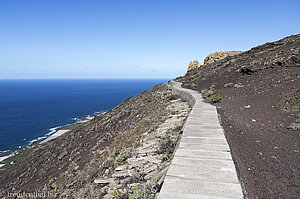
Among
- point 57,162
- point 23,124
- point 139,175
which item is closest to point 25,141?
point 23,124

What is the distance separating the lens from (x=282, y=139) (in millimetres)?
A: 6180

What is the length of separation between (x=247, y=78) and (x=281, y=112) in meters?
9.82

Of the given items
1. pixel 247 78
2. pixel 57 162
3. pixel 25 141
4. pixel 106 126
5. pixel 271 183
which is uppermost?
pixel 247 78

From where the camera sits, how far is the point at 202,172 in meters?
3.18

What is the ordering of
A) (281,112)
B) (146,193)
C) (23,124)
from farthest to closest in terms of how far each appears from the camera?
(23,124), (281,112), (146,193)

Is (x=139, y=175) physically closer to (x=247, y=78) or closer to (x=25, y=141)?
(x=247, y=78)

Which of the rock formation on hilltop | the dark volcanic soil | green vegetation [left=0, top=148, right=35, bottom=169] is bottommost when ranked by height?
green vegetation [left=0, top=148, right=35, bottom=169]

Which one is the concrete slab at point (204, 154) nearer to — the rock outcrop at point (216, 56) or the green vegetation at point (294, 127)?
the green vegetation at point (294, 127)

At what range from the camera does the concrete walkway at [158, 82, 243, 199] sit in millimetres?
2605

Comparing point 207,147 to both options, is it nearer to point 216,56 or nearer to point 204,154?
point 204,154

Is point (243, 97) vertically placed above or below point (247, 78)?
below

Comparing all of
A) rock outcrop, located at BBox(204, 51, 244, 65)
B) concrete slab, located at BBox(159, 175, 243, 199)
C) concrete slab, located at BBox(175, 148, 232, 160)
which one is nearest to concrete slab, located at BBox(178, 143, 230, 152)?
concrete slab, located at BBox(175, 148, 232, 160)

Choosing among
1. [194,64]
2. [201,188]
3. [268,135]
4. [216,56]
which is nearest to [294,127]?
[268,135]

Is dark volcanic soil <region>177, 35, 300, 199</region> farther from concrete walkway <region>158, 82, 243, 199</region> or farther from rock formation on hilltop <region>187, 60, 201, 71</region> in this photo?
rock formation on hilltop <region>187, 60, 201, 71</region>
